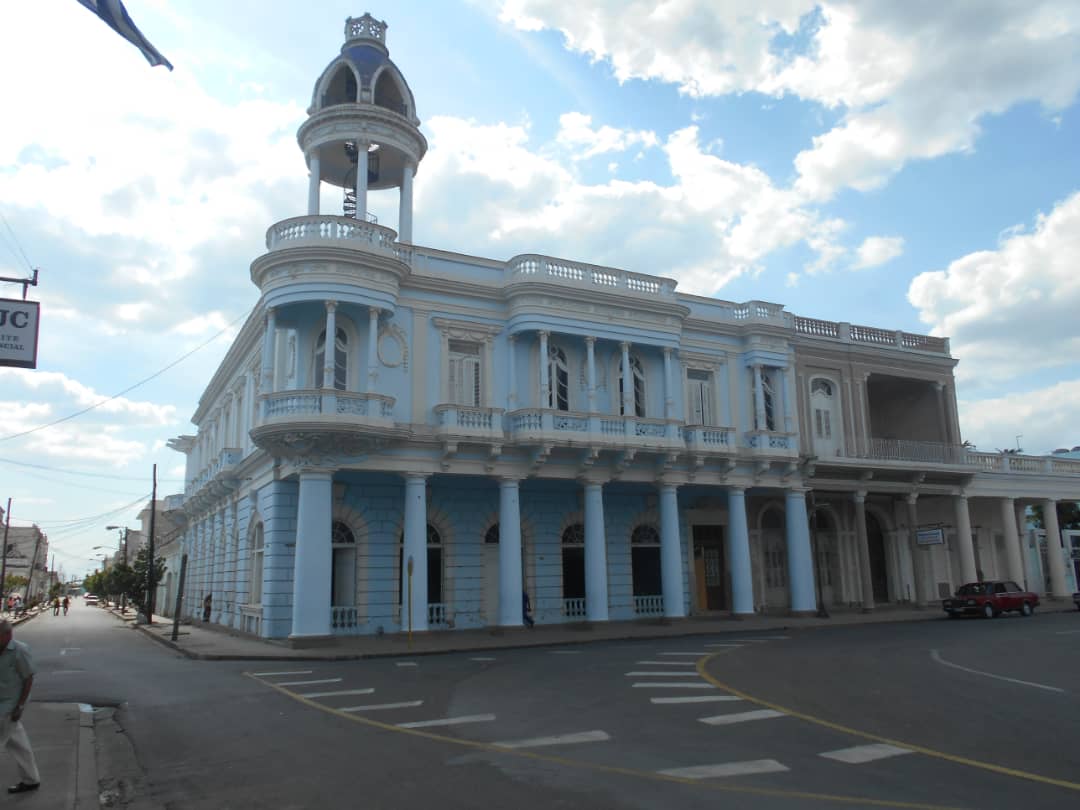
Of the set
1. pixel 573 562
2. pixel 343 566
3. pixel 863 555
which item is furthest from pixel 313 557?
pixel 863 555

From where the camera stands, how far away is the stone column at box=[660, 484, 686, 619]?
2706 centimetres

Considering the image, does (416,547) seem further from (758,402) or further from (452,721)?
(758,402)

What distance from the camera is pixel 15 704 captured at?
725 cm

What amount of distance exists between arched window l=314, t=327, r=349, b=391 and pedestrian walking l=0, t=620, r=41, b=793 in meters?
16.7

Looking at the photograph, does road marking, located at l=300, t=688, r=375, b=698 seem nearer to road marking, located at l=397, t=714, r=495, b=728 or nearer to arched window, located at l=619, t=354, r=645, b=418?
road marking, located at l=397, t=714, r=495, b=728

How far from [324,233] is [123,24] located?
44.8 feet

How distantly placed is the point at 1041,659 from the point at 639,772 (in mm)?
13033

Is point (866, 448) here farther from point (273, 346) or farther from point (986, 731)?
point (986, 731)

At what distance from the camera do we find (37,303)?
11750 mm

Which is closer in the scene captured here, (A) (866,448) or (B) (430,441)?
(B) (430,441)

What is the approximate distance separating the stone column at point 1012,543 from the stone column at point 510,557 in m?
24.2

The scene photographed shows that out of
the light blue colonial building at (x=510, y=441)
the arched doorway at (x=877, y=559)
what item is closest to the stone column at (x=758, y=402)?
the light blue colonial building at (x=510, y=441)

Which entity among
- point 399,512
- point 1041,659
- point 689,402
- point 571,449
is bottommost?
point 1041,659

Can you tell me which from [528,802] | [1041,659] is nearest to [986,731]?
[528,802]
